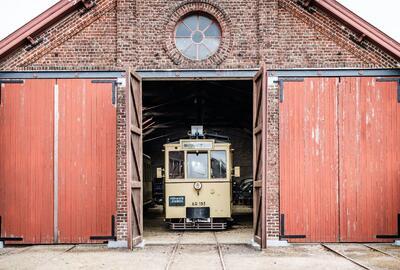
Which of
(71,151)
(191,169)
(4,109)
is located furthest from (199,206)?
(4,109)

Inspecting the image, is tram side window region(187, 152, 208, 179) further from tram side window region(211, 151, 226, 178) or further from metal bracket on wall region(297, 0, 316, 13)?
metal bracket on wall region(297, 0, 316, 13)

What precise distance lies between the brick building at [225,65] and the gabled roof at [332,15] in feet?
0.08

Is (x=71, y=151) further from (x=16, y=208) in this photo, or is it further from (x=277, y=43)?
(x=277, y=43)

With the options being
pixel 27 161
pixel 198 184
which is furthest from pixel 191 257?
pixel 198 184

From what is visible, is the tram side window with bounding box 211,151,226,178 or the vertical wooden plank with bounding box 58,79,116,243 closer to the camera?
the vertical wooden plank with bounding box 58,79,116,243

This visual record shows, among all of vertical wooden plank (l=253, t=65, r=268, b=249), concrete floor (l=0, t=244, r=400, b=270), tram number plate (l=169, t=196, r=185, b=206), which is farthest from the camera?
tram number plate (l=169, t=196, r=185, b=206)

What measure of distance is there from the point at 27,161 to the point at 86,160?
1379 millimetres

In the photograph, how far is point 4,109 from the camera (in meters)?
13.8

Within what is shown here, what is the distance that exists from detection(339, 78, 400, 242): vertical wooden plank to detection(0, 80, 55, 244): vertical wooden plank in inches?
268

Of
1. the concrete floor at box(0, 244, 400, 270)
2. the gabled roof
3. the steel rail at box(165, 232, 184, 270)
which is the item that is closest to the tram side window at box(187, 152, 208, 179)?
the steel rail at box(165, 232, 184, 270)

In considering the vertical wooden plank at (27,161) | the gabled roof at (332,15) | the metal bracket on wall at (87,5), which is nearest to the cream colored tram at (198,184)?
the vertical wooden plank at (27,161)

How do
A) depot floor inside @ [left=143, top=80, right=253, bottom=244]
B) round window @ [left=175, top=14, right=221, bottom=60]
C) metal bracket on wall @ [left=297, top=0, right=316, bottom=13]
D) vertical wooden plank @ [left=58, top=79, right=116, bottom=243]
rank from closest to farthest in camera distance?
vertical wooden plank @ [left=58, top=79, right=116, bottom=243], metal bracket on wall @ [left=297, top=0, right=316, bottom=13], round window @ [left=175, top=14, right=221, bottom=60], depot floor inside @ [left=143, top=80, right=253, bottom=244]

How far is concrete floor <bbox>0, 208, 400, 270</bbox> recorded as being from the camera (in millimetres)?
10555

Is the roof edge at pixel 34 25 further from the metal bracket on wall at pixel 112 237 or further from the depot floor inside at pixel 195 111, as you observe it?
the metal bracket on wall at pixel 112 237
